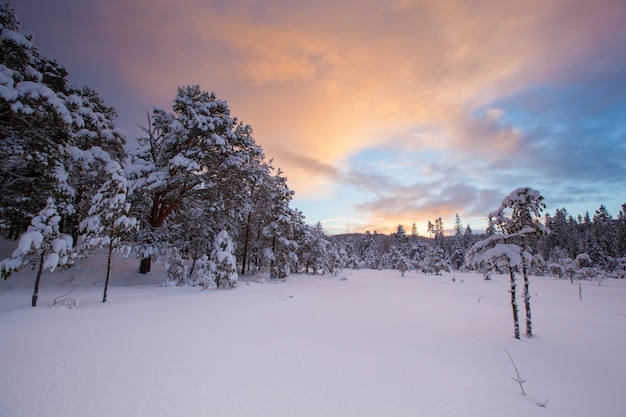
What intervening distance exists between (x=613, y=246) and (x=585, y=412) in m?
92.7

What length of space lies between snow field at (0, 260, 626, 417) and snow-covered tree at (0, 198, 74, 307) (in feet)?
5.22

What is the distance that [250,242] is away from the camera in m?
38.9

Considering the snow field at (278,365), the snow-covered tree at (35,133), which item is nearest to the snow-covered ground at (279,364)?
the snow field at (278,365)

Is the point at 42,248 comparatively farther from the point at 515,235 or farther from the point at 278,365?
the point at 515,235

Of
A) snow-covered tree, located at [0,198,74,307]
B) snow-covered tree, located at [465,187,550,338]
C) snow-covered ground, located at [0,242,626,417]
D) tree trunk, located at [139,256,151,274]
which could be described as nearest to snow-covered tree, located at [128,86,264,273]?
tree trunk, located at [139,256,151,274]

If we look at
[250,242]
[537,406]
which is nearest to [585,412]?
[537,406]

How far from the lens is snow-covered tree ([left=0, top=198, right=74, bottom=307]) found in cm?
942

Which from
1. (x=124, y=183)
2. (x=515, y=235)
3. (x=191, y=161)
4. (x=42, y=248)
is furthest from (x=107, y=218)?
(x=515, y=235)

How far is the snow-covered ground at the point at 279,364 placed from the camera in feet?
15.4

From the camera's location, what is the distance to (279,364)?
6.43 metres

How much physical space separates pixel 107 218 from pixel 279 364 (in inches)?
441

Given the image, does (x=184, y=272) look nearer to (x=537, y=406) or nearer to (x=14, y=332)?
(x=14, y=332)

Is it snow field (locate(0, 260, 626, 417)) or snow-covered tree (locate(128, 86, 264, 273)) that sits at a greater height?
snow-covered tree (locate(128, 86, 264, 273))

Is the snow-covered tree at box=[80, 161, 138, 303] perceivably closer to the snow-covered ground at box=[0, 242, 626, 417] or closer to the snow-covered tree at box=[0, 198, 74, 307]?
the snow-covered tree at box=[0, 198, 74, 307]
